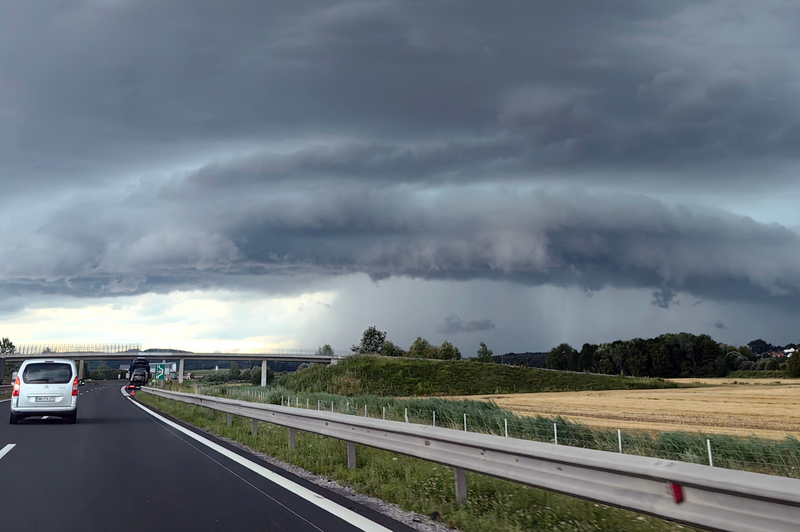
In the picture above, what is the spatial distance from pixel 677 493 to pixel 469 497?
3400 millimetres

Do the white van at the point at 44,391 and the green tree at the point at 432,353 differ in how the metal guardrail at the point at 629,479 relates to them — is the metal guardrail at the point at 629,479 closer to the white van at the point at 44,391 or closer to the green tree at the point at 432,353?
the white van at the point at 44,391

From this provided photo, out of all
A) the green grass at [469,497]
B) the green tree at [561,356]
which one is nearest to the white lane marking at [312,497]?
the green grass at [469,497]

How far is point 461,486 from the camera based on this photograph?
6.91 meters

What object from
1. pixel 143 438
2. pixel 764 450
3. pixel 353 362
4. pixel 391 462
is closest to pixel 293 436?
pixel 391 462

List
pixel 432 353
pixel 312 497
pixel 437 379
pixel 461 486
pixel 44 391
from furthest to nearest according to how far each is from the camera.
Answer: pixel 432 353, pixel 437 379, pixel 44 391, pixel 312 497, pixel 461 486

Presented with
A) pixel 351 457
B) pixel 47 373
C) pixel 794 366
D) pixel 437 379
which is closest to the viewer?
pixel 351 457

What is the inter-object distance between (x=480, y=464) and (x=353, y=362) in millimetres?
89678

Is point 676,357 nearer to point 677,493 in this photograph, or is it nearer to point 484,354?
point 484,354

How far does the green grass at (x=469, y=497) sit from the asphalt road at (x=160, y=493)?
55cm

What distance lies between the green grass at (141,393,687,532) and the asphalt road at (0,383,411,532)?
549mm

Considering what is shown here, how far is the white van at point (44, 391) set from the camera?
18.9 meters

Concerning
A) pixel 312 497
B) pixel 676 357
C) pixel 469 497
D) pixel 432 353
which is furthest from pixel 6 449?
pixel 432 353

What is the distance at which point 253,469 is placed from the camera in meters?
9.84

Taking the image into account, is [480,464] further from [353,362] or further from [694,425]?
[353,362]
